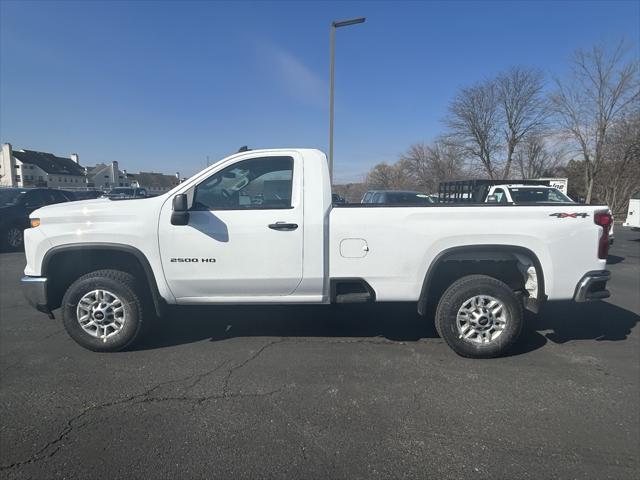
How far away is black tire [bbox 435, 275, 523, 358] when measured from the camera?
3678 millimetres

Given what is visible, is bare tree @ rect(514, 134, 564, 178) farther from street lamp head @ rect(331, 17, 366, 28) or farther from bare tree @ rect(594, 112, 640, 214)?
street lamp head @ rect(331, 17, 366, 28)

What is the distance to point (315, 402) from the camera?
9.87 ft

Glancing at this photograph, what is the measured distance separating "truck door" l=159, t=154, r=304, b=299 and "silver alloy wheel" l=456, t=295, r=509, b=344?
5.62 feet

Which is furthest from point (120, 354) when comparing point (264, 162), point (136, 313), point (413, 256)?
point (413, 256)

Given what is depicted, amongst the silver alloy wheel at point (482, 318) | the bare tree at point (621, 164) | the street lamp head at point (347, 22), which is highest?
the street lamp head at point (347, 22)

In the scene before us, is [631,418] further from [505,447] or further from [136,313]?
[136,313]

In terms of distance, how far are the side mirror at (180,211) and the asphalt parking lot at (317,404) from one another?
1408 mm

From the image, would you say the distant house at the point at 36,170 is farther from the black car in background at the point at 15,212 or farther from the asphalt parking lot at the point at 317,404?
the asphalt parking lot at the point at 317,404

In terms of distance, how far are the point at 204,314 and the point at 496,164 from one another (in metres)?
41.4

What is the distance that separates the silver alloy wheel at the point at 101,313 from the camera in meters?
3.77

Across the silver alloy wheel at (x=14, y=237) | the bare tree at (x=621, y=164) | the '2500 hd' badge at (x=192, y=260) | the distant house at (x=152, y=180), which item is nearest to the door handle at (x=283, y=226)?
the '2500 hd' badge at (x=192, y=260)

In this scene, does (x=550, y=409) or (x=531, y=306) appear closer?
(x=550, y=409)

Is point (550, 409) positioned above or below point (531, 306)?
below

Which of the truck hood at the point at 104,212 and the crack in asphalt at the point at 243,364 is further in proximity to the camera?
the truck hood at the point at 104,212
